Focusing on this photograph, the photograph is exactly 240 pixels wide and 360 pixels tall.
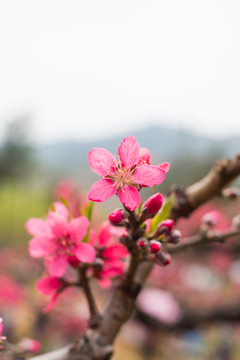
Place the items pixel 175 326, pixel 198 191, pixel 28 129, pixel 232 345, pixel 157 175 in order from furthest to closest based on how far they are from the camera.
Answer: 1. pixel 28 129
2. pixel 232 345
3. pixel 175 326
4. pixel 198 191
5. pixel 157 175

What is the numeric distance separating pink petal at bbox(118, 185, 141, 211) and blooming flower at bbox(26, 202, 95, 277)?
105 mm

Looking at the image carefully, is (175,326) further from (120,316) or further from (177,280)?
(177,280)

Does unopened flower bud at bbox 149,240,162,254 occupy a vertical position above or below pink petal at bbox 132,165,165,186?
below

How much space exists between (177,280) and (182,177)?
8.41 feet

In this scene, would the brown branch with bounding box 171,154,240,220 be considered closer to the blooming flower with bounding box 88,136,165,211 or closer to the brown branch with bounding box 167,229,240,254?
the brown branch with bounding box 167,229,240,254

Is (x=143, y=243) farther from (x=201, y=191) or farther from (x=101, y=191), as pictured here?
(x=201, y=191)

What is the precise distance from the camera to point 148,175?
368 millimetres

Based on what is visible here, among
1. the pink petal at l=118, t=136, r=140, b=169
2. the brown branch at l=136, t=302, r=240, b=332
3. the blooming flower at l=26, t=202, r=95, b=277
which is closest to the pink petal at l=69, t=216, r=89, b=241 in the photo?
the blooming flower at l=26, t=202, r=95, b=277

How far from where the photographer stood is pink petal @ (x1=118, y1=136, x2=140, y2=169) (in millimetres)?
379

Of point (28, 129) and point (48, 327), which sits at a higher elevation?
point (28, 129)

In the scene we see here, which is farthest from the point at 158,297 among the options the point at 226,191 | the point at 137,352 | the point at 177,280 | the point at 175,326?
the point at 226,191

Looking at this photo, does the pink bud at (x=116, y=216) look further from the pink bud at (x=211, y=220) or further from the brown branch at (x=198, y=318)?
the brown branch at (x=198, y=318)

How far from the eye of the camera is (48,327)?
10.1 feet

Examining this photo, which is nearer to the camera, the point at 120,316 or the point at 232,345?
the point at 120,316
